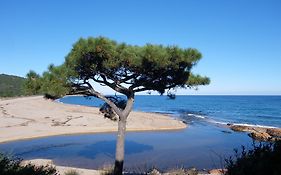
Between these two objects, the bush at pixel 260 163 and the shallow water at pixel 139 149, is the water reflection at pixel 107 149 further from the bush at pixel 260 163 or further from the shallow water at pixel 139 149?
the bush at pixel 260 163

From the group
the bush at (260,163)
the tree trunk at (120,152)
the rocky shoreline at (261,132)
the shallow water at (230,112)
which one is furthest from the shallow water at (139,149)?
the bush at (260,163)

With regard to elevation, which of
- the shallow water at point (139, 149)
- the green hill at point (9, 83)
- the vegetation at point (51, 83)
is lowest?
the shallow water at point (139, 149)

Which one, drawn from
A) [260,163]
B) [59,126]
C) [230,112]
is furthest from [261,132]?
[230,112]

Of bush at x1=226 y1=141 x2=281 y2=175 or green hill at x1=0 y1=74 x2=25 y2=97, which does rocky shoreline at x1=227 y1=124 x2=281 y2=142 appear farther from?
green hill at x1=0 y1=74 x2=25 y2=97

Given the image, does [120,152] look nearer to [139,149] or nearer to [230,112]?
[139,149]

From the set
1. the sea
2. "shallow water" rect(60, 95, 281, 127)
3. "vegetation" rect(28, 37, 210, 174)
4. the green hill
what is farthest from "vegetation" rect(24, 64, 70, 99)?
the green hill

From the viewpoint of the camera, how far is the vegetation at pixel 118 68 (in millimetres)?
13180

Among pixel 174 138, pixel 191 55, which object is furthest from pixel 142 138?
pixel 191 55

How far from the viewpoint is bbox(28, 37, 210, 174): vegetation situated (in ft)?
43.2

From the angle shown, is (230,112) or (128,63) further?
(230,112)

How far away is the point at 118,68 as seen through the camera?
557 inches

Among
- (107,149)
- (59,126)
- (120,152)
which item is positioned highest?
(120,152)

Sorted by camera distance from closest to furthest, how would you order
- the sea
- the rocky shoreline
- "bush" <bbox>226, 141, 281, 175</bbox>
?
"bush" <bbox>226, 141, 281, 175</bbox>, the sea, the rocky shoreline

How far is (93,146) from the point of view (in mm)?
28141
